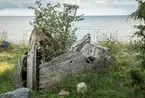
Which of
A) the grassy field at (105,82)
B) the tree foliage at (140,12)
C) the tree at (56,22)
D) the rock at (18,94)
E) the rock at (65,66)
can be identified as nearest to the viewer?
the tree foliage at (140,12)

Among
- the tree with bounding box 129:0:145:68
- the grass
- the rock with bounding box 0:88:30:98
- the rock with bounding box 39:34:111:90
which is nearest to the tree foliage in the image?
the tree with bounding box 129:0:145:68

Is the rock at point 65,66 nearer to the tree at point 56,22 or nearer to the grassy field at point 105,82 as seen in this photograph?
the grassy field at point 105,82

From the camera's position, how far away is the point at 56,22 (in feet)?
46.5

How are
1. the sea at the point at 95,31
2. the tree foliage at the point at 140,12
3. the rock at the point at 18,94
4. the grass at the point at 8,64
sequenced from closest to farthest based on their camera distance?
the tree foliage at the point at 140,12 → the rock at the point at 18,94 → the grass at the point at 8,64 → the sea at the point at 95,31

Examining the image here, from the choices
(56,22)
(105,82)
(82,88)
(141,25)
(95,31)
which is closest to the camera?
(141,25)

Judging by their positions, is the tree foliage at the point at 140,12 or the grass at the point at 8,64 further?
the grass at the point at 8,64

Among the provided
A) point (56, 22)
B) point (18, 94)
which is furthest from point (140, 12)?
point (56, 22)

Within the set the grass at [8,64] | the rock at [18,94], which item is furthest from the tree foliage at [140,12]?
the grass at [8,64]

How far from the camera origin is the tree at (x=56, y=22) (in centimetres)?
1383

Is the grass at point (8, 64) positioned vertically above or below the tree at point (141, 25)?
below

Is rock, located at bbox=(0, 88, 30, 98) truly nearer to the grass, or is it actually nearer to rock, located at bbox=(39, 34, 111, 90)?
rock, located at bbox=(39, 34, 111, 90)

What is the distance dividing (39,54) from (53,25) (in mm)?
2892

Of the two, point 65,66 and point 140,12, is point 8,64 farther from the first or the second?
point 140,12

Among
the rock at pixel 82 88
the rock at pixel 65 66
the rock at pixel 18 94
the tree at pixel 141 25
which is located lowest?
the rock at pixel 18 94
